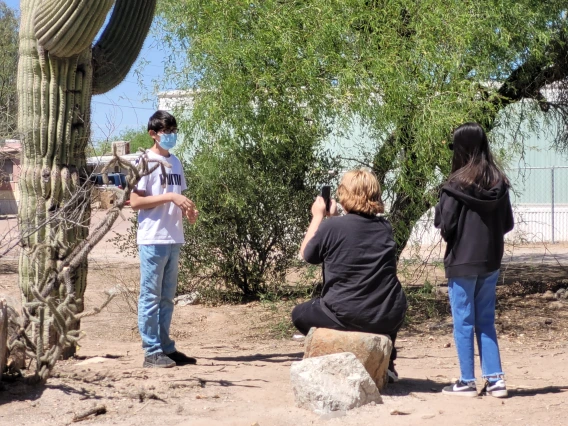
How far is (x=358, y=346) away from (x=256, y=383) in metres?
0.90

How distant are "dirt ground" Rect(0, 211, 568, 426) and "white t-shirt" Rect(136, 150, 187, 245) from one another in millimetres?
937

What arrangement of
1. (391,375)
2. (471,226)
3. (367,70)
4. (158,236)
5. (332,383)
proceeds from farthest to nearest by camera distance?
(367,70) < (158,236) < (391,375) < (471,226) < (332,383)

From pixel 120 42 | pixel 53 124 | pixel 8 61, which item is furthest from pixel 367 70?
pixel 8 61

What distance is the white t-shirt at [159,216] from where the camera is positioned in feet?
18.9

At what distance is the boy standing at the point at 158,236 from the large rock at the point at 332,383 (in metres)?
1.39

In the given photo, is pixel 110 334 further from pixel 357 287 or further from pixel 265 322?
pixel 357 287

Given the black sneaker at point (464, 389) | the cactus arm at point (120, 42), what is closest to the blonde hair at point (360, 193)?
the black sneaker at point (464, 389)

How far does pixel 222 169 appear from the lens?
941 cm

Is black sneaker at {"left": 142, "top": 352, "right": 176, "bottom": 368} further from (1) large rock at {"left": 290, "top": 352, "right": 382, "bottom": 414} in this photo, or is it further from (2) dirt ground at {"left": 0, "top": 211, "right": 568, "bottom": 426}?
(1) large rock at {"left": 290, "top": 352, "right": 382, "bottom": 414}

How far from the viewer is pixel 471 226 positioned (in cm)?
511

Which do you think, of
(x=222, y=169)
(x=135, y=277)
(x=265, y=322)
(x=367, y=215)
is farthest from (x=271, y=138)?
(x=135, y=277)

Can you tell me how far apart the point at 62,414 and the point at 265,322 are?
440 centimetres

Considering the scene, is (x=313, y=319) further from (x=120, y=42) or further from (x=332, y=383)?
(x=120, y=42)

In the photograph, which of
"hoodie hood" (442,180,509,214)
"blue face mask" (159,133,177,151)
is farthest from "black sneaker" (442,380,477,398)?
"blue face mask" (159,133,177,151)
